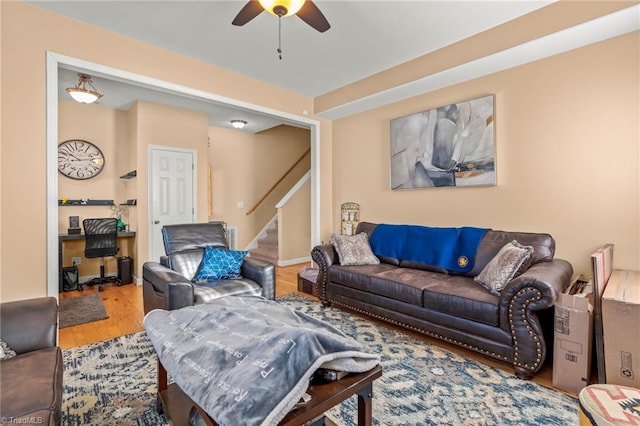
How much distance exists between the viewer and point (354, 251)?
3592 millimetres

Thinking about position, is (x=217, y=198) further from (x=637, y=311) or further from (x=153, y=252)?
(x=637, y=311)

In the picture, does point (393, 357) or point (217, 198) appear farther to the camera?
point (217, 198)

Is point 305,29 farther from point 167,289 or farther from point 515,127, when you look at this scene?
point 167,289

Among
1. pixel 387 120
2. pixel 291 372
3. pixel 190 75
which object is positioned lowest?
pixel 291 372

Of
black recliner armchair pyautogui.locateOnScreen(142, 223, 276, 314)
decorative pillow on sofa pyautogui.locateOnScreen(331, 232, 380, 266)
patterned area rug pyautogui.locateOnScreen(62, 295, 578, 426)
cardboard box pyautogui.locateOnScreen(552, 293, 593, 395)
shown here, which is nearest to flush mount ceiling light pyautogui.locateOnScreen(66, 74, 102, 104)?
black recliner armchair pyautogui.locateOnScreen(142, 223, 276, 314)

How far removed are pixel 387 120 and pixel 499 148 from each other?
1.54 m

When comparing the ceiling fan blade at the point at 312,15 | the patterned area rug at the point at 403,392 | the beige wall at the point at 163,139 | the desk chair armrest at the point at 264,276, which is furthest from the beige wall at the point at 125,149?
the ceiling fan blade at the point at 312,15

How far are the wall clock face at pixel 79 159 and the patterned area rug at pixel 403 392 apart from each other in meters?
3.27

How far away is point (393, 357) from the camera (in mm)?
2406

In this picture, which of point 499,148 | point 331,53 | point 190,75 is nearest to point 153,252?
point 190,75

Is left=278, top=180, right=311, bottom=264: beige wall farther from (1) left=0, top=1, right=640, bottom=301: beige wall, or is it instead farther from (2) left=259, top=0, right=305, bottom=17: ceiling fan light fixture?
(2) left=259, top=0, right=305, bottom=17: ceiling fan light fixture

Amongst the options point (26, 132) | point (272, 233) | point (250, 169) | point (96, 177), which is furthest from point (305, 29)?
point (272, 233)

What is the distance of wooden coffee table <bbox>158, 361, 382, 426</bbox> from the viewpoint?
1.07 m

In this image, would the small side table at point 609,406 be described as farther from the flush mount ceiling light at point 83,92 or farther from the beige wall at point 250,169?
the beige wall at point 250,169
